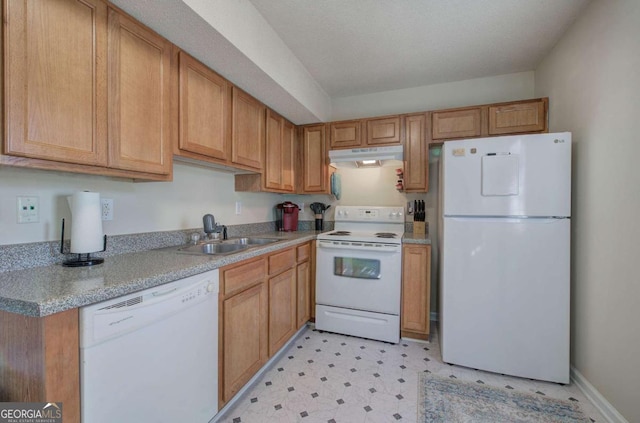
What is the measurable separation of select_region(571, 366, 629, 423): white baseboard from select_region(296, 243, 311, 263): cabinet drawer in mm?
2171

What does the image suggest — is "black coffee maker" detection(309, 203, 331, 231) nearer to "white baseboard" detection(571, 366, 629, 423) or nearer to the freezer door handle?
the freezer door handle

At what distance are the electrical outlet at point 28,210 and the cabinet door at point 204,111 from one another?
69 centimetres

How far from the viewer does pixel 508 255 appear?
192cm

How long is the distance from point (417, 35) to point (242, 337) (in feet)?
8.19

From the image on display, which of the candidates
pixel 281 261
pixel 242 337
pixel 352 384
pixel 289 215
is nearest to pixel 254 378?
pixel 242 337

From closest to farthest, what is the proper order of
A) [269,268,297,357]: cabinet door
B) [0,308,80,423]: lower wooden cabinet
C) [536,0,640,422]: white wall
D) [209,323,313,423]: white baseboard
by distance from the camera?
[0,308,80,423]: lower wooden cabinet
[536,0,640,422]: white wall
[209,323,313,423]: white baseboard
[269,268,297,357]: cabinet door

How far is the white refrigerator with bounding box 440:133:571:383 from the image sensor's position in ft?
6.02

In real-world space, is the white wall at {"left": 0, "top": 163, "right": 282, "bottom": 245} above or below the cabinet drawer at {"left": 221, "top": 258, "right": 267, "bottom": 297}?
above

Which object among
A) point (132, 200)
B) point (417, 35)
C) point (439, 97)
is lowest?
point (132, 200)

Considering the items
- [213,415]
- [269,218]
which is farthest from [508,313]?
[269,218]

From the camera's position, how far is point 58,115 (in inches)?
41.2

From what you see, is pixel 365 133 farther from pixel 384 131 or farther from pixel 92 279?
pixel 92 279

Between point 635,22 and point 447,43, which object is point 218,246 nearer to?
point 447,43

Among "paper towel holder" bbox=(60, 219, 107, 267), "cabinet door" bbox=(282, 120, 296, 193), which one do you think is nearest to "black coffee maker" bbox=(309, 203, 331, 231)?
"cabinet door" bbox=(282, 120, 296, 193)
